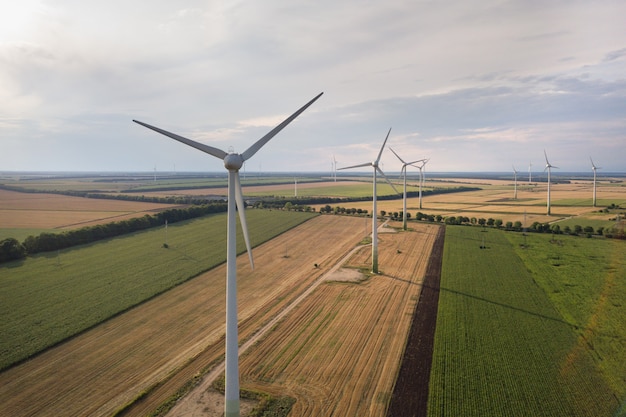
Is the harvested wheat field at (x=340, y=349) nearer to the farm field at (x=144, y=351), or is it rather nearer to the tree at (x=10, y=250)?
the farm field at (x=144, y=351)

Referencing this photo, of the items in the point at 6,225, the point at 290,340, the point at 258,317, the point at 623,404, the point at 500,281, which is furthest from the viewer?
the point at 6,225

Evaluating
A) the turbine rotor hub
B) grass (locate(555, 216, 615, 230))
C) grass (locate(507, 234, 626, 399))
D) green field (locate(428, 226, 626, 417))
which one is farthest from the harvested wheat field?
grass (locate(555, 216, 615, 230))

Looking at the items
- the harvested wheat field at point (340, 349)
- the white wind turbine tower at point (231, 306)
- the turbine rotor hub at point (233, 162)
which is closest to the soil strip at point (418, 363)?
the harvested wheat field at point (340, 349)

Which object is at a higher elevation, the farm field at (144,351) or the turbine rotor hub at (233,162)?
the turbine rotor hub at (233,162)

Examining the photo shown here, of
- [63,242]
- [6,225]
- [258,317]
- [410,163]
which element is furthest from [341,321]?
[6,225]

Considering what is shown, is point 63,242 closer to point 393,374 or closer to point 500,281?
point 393,374

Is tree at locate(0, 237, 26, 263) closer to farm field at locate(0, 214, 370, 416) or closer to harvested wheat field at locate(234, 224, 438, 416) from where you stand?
farm field at locate(0, 214, 370, 416)
